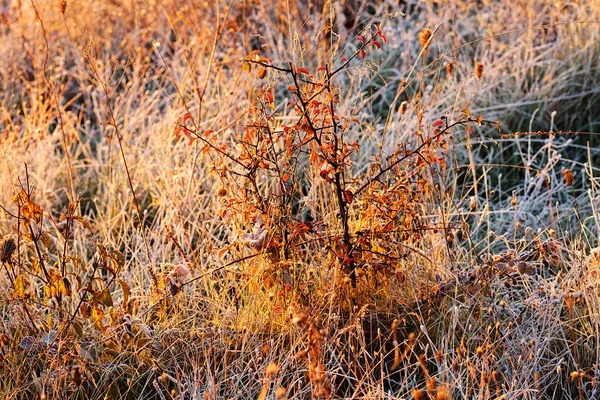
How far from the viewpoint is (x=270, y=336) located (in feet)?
7.85

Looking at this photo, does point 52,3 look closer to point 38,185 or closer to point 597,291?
point 38,185

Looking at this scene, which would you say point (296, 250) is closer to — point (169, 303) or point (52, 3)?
point (169, 303)

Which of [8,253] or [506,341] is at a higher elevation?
[8,253]

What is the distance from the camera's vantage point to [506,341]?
2.42 metres

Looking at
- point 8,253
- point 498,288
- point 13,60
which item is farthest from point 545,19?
point 8,253

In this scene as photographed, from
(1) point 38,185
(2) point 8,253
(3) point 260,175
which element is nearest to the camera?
(2) point 8,253

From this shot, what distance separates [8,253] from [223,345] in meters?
0.69

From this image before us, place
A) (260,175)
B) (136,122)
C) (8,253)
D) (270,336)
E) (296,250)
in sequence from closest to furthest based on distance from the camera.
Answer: (8,253), (270,336), (296,250), (260,175), (136,122)

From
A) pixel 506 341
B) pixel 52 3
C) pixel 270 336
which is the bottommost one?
pixel 506 341

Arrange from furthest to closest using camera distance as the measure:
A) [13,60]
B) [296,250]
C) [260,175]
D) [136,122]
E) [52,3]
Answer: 1. [52,3]
2. [13,60]
3. [136,122]
4. [260,175]
5. [296,250]

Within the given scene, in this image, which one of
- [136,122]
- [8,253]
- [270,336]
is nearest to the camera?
[8,253]

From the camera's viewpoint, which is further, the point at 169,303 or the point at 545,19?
the point at 545,19

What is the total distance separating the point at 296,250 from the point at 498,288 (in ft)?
2.30

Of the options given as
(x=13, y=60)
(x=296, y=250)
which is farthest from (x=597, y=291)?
(x=13, y=60)
